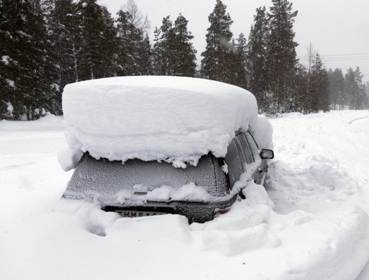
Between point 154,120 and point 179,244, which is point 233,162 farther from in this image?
point 179,244

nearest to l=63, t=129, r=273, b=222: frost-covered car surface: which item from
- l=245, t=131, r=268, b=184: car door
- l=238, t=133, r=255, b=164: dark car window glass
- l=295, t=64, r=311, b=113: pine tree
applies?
l=238, t=133, r=255, b=164: dark car window glass

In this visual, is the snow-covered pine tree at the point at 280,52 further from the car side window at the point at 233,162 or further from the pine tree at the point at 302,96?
the car side window at the point at 233,162

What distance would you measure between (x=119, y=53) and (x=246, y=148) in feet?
107

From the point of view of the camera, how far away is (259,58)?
5088 cm

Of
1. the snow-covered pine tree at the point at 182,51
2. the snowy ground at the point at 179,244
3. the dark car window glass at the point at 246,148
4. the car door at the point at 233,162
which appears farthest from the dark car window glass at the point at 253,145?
the snow-covered pine tree at the point at 182,51

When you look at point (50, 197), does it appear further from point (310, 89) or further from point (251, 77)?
point (310, 89)

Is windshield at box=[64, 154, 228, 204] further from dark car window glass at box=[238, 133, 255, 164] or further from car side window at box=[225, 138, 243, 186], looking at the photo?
dark car window glass at box=[238, 133, 255, 164]

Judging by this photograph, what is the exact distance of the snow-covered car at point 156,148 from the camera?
393 centimetres

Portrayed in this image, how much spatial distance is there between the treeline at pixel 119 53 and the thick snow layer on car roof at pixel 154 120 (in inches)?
873

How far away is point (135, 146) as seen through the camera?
4.10m

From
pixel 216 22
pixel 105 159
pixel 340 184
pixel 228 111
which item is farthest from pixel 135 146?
pixel 216 22

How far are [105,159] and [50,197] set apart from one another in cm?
158

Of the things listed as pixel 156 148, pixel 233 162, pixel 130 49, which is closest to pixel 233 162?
pixel 233 162

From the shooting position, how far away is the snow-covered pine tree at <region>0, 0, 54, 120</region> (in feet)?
80.9
